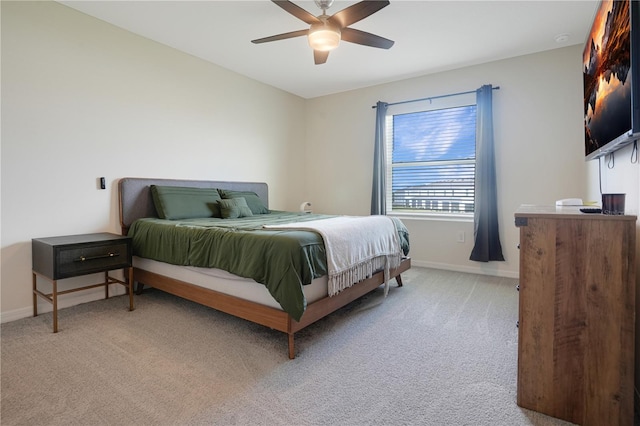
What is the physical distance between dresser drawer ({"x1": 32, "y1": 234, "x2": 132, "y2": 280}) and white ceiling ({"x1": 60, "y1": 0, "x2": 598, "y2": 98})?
6.57 feet

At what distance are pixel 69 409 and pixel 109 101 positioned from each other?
8.68ft

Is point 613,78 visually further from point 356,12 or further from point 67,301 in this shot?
point 67,301

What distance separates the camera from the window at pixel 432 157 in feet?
13.5

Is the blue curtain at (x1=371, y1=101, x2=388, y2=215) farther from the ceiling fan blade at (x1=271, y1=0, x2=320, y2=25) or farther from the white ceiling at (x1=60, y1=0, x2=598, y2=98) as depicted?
the ceiling fan blade at (x1=271, y1=0, x2=320, y2=25)

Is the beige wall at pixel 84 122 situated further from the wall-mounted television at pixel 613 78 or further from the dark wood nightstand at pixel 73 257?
the wall-mounted television at pixel 613 78

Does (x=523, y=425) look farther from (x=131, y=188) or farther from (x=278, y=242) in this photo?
(x=131, y=188)

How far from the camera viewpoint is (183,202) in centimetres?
336

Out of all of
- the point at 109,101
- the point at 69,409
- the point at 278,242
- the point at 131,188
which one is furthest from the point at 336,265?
the point at 109,101

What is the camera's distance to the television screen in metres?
1.46

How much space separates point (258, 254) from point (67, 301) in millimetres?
2083

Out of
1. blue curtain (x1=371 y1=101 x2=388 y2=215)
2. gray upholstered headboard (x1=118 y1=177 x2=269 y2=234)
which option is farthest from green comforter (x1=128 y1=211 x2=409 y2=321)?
blue curtain (x1=371 y1=101 x2=388 y2=215)

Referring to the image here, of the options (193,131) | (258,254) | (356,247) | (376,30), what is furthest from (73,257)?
(376,30)

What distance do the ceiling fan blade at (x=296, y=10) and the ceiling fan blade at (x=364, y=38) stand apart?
0.30 m

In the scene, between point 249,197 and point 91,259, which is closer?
point 91,259
